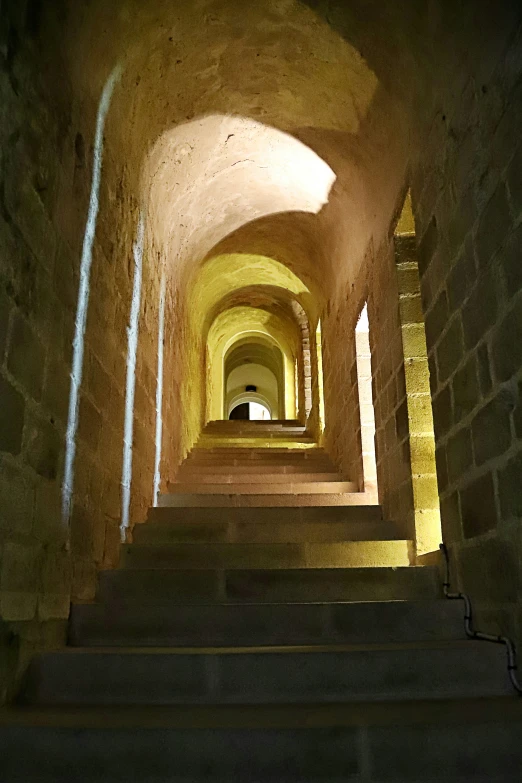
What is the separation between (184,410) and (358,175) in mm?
2814

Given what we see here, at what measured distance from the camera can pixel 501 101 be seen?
2.22 meters

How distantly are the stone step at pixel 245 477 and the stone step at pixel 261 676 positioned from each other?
2.69 meters

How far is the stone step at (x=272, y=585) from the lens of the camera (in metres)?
2.87

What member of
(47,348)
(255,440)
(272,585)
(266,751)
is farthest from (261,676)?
(255,440)

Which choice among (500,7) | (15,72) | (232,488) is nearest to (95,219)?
(15,72)

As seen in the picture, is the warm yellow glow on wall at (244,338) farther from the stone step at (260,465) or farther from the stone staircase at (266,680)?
the stone staircase at (266,680)

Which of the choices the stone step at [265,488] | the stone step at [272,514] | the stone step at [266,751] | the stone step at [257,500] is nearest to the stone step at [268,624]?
the stone step at [266,751]

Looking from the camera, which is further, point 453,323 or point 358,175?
point 358,175

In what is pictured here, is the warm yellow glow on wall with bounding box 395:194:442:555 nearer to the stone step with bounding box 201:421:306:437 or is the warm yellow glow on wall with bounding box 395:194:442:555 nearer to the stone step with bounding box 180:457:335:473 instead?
the stone step with bounding box 180:457:335:473

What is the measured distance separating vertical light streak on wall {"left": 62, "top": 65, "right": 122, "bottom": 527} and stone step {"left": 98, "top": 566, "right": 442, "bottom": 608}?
552 millimetres

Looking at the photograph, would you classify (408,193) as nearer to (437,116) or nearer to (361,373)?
(437,116)

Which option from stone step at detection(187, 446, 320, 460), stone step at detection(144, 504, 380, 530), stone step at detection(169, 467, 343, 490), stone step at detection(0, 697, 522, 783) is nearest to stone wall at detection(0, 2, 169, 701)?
stone step at detection(0, 697, 522, 783)

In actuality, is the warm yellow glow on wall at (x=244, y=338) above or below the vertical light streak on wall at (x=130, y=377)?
above

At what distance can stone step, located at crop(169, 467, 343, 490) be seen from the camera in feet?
16.5
